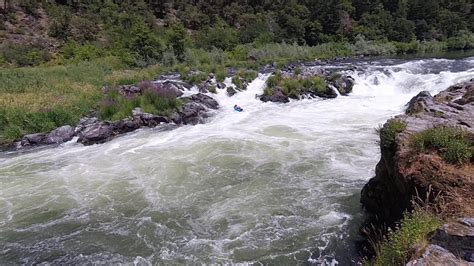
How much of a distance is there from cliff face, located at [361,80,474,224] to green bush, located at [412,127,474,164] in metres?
0.11

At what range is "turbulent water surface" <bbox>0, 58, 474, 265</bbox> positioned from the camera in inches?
278

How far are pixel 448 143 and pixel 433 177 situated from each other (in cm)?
74

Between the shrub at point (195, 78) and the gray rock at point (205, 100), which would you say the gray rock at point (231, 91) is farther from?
the shrub at point (195, 78)

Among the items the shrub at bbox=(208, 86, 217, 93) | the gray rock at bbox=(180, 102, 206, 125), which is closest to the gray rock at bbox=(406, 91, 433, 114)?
the gray rock at bbox=(180, 102, 206, 125)

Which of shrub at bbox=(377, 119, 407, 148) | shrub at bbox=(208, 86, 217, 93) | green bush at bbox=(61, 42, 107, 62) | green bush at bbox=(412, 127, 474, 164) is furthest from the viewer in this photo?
green bush at bbox=(61, 42, 107, 62)

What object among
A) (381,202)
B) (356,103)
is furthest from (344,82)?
(381,202)

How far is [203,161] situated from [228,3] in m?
57.4

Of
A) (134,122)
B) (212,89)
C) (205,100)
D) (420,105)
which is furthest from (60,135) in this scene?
(420,105)

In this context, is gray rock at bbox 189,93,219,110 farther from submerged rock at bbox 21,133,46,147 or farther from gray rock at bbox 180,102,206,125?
submerged rock at bbox 21,133,46,147

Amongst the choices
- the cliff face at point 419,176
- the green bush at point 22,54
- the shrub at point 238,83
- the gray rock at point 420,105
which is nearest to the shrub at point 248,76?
the shrub at point 238,83

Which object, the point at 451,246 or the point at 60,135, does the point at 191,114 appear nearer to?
the point at 60,135

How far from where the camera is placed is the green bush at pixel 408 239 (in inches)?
165

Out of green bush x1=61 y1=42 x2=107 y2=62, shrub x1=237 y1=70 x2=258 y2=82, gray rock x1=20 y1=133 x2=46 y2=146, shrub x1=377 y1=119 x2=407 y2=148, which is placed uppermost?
green bush x1=61 y1=42 x2=107 y2=62

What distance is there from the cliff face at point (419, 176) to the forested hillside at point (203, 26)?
25846 millimetres
